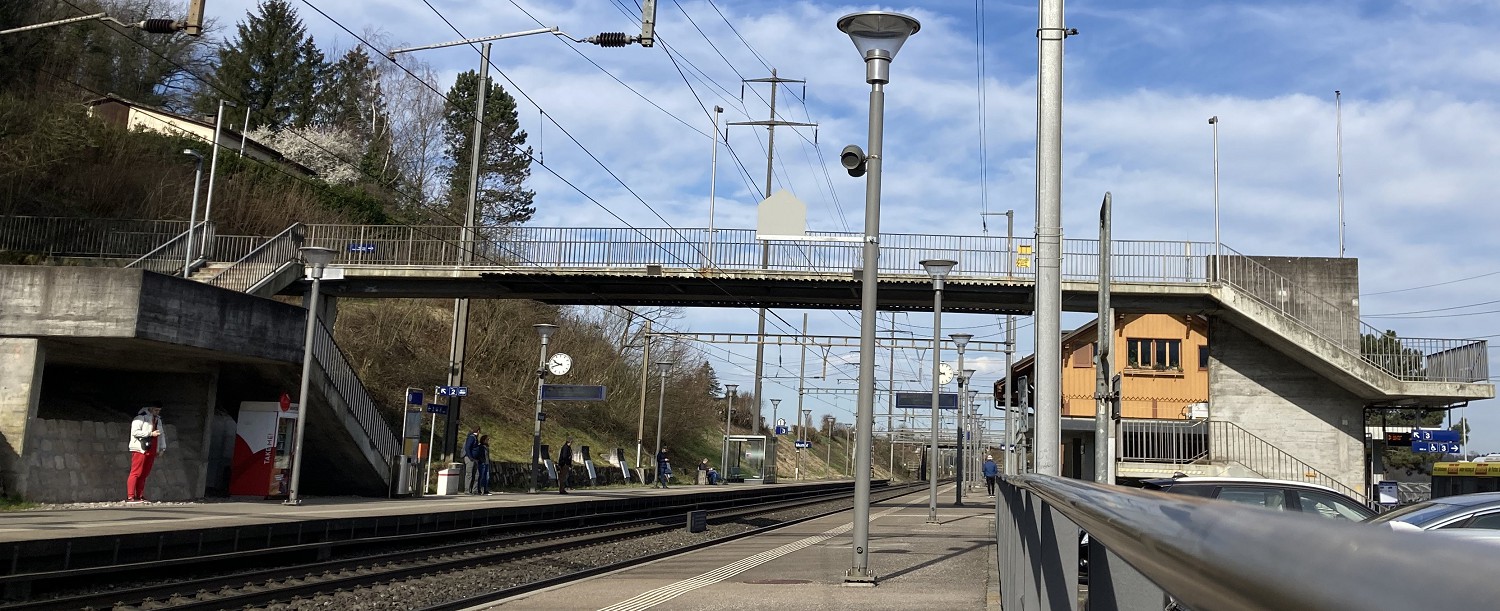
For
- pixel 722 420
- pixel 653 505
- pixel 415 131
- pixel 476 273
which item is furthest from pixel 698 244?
pixel 722 420

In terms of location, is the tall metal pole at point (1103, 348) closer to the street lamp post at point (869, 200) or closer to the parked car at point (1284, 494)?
the parked car at point (1284, 494)

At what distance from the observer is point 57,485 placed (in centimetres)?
2127

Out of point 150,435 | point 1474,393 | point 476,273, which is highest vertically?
point 476,273

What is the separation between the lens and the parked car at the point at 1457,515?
30.8 ft

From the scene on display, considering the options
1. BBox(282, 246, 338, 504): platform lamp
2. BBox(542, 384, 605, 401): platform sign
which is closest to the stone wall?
BBox(282, 246, 338, 504): platform lamp

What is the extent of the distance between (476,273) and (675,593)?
64.9 ft

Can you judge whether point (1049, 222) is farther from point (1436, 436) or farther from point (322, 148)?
point (322, 148)

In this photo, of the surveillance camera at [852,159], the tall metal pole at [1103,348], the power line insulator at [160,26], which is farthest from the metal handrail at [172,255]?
the tall metal pole at [1103,348]

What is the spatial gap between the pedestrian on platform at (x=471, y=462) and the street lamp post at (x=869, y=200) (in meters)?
19.9

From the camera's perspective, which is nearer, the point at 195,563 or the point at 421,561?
the point at 195,563

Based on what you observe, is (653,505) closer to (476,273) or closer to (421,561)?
(476,273)

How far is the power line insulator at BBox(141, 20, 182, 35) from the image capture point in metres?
15.4

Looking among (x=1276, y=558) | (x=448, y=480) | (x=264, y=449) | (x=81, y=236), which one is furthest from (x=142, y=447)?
(x=1276, y=558)

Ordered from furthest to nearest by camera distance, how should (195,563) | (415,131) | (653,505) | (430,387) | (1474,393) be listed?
(415,131), (430,387), (653,505), (1474,393), (195,563)
